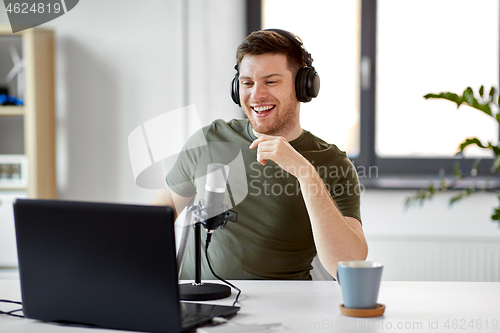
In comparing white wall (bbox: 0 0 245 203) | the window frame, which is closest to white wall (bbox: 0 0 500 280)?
white wall (bbox: 0 0 245 203)

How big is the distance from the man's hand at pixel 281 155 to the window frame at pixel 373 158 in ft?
4.85

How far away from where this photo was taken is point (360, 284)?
2.80 ft

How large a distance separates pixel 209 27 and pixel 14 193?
4.04 feet

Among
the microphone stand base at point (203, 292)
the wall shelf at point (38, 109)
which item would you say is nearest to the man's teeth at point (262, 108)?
the microphone stand base at point (203, 292)

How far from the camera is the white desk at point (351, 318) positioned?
2.69 feet

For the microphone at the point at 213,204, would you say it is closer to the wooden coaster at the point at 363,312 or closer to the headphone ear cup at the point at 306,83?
the wooden coaster at the point at 363,312

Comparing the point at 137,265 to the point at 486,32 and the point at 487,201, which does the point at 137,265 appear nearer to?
the point at 487,201

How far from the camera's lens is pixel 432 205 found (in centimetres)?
255

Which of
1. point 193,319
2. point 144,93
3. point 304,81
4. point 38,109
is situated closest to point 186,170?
point 304,81

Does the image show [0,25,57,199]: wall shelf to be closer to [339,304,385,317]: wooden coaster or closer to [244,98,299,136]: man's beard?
[244,98,299,136]: man's beard

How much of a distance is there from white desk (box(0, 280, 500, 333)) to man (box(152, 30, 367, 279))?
26cm

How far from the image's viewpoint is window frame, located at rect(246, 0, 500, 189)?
2680 millimetres

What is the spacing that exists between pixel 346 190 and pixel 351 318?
2.05 feet

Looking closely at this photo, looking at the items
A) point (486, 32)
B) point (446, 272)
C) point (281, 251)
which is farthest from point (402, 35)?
point (281, 251)
